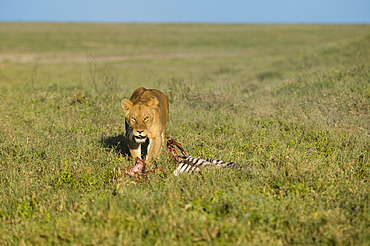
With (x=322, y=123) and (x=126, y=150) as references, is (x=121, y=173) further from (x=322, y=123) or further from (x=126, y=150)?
(x=322, y=123)

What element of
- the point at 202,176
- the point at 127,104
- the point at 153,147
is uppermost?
the point at 127,104

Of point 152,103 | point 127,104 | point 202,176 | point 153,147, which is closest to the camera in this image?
point 202,176

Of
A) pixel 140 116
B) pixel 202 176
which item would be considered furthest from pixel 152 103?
pixel 202 176

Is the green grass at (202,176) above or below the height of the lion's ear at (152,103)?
below

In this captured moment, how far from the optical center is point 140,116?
4789 millimetres

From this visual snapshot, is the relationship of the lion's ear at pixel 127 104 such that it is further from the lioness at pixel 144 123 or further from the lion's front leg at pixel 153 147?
the lion's front leg at pixel 153 147

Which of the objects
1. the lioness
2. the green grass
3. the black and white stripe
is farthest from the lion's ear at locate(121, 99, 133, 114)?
the black and white stripe

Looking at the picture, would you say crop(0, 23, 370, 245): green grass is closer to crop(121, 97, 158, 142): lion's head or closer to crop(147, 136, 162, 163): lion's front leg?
crop(147, 136, 162, 163): lion's front leg

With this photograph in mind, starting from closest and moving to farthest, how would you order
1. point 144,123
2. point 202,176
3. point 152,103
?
point 202,176 → point 144,123 → point 152,103

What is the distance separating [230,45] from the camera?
53.1 m

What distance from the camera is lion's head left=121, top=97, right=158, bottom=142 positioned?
4.71 meters

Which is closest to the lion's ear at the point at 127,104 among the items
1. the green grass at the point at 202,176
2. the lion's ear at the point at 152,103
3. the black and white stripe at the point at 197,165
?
the lion's ear at the point at 152,103

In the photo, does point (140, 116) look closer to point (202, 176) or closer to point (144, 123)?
point (144, 123)

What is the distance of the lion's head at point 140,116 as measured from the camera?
471cm
